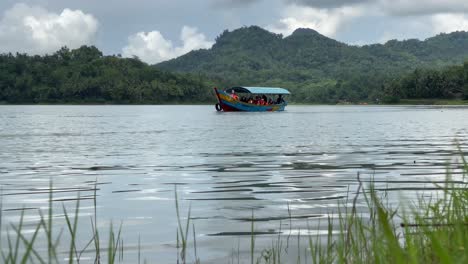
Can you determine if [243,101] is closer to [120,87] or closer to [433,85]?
[433,85]

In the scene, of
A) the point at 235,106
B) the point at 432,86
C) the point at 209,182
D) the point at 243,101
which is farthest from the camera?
the point at 432,86

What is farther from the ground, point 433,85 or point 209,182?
point 433,85

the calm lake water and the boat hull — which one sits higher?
the calm lake water

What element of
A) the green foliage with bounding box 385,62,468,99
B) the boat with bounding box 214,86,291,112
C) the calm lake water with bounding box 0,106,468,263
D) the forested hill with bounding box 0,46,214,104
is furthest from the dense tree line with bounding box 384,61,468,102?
the calm lake water with bounding box 0,106,468,263

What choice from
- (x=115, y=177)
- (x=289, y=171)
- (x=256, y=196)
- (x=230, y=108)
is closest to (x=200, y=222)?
(x=256, y=196)

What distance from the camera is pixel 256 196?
10.0m

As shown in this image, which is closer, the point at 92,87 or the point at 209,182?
the point at 209,182

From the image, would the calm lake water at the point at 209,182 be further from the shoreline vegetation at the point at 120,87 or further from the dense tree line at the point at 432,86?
the shoreline vegetation at the point at 120,87

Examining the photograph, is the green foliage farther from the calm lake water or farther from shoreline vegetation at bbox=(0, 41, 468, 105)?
the calm lake water

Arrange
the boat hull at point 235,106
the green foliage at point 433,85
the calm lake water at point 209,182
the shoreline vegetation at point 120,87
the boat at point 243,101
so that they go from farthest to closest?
the shoreline vegetation at point 120,87 < the green foliage at point 433,85 < the boat hull at point 235,106 < the boat at point 243,101 < the calm lake water at point 209,182

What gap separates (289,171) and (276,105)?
2505 inches

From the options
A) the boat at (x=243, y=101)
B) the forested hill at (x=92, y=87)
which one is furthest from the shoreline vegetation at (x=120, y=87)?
the boat at (x=243, y=101)

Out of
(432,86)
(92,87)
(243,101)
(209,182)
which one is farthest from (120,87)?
(209,182)

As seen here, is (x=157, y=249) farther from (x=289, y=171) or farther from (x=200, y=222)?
(x=289, y=171)
